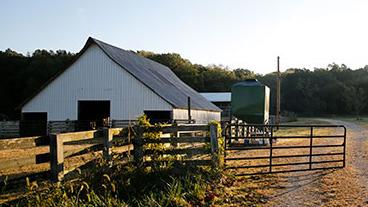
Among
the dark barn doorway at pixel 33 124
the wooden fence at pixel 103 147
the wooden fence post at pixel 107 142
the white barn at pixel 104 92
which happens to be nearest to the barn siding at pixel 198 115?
the white barn at pixel 104 92

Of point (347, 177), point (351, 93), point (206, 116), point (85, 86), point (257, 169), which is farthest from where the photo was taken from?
point (351, 93)

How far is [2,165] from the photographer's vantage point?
6.38 metres

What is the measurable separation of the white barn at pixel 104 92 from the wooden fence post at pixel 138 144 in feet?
52.4

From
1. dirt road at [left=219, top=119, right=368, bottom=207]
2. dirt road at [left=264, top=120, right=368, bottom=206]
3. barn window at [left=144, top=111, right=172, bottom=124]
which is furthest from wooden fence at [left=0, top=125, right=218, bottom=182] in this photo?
barn window at [left=144, top=111, right=172, bottom=124]

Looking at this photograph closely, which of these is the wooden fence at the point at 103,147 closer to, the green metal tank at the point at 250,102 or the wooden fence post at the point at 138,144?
the wooden fence post at the point at 138,144

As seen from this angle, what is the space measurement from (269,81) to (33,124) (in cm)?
6410

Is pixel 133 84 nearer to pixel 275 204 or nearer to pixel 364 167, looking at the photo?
pixel 364 167

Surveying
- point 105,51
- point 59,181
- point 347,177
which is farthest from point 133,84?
point 59,181

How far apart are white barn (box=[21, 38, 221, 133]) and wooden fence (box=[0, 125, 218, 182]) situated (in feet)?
50.9

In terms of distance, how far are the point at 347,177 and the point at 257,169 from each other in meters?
2.51

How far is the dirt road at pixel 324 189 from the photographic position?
8.31 metres

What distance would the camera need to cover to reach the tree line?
6306cm

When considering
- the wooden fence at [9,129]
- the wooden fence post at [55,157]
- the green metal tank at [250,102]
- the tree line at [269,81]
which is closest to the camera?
the wooden fence post at [55,157]

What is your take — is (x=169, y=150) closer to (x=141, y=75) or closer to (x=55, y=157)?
(x=55, y=157)
